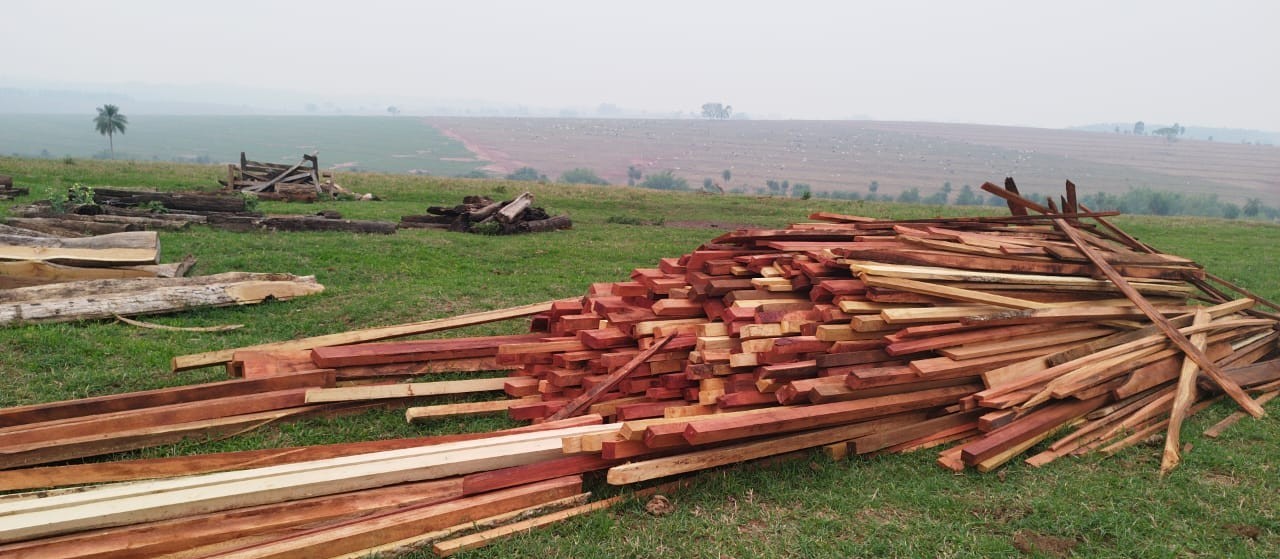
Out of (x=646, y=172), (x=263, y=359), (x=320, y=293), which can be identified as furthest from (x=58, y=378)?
(x=646, y=172)

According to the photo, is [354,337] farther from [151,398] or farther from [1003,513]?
[1003,513]

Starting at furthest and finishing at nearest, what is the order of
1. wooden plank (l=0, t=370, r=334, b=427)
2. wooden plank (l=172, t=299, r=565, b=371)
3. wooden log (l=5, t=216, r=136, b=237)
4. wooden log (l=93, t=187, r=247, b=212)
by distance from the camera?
1. wooden log (l=93, t=187, r=247, b=212)
2. wooden log (l=5, t=216, r=136, b=237)
3. wooden plank (l=172, t=299, r=565, b=371)
4. wooden plank (l=0, t=370, r=334, b=427)

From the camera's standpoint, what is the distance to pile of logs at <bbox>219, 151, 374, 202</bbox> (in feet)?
72.6

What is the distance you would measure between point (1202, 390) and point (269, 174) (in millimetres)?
24693

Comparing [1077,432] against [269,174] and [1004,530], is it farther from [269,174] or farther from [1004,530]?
[269,174]

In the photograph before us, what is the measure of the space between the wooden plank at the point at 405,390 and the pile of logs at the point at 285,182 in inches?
694

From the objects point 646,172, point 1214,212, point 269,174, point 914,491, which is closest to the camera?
point 914,491

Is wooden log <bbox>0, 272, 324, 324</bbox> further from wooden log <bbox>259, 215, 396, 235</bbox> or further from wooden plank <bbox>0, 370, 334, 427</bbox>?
wooden log <bbox>259, 215, 396, 235</bbox>

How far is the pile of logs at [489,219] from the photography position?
17.0 metres

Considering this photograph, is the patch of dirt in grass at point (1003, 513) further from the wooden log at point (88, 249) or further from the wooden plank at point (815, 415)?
the wooden log at point (88, 249)

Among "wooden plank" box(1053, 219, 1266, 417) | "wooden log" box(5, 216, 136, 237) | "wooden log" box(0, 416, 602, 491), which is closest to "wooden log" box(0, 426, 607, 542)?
"wooden log" box(0, 416, 602, 491)

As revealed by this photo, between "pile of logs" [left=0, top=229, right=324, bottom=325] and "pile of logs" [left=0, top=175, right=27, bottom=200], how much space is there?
8997 mm

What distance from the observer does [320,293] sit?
10.4 m

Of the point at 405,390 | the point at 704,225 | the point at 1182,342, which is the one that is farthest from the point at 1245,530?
the point at 704,225
